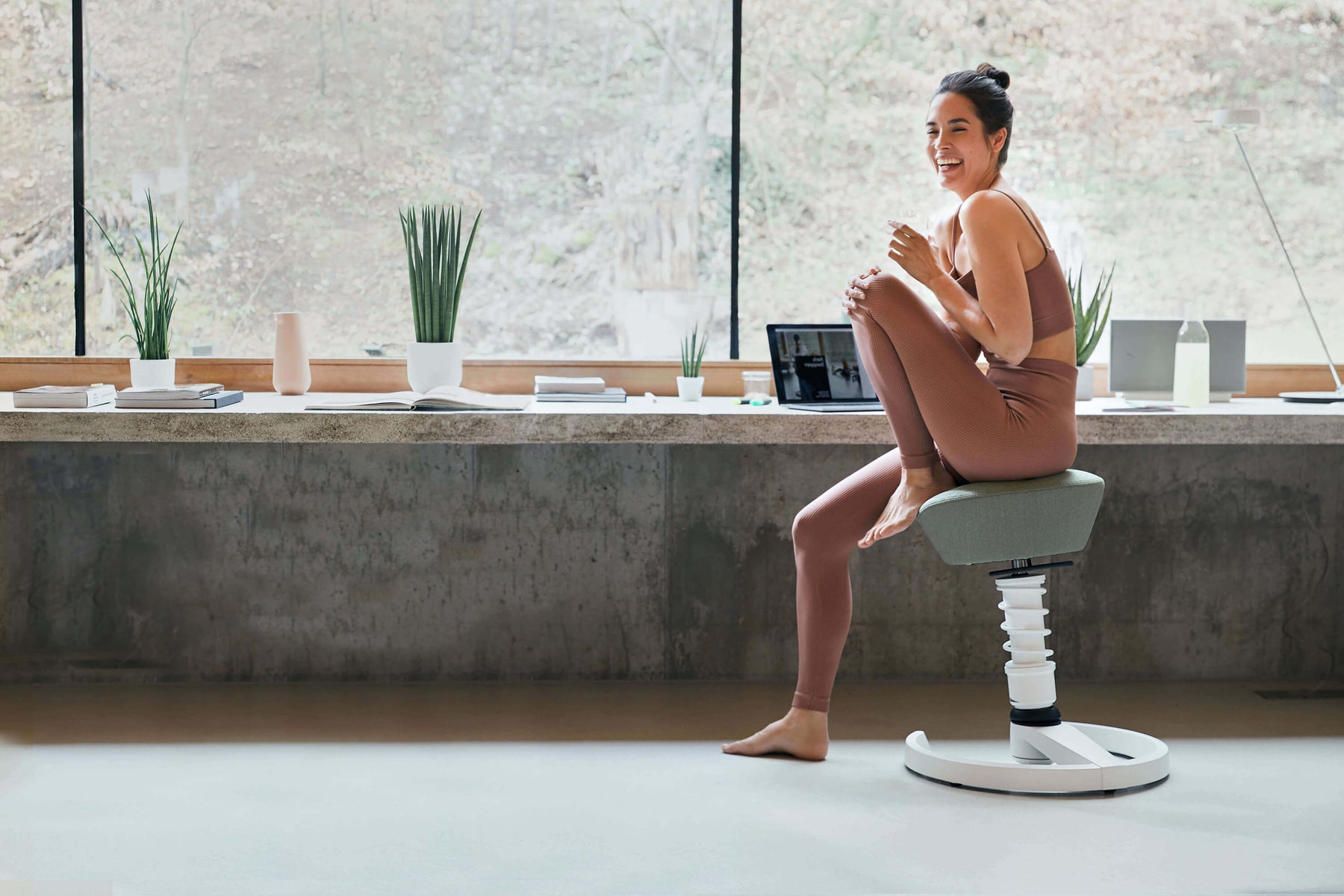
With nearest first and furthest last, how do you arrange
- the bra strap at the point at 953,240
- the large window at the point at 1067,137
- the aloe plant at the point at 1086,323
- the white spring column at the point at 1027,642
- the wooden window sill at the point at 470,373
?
the white spring column at the point at 1027,642
the bra strap at the point at 953,240
the aloe plant at the point at 1086,323
the wooden window sill at the point at 470,373
the large window at the point at 1067,137

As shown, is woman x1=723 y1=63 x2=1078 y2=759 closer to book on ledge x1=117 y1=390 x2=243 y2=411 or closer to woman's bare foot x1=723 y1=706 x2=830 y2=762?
woman's bare foot x1=723 y1=706 x2=830 y2=762

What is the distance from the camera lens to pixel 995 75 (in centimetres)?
270

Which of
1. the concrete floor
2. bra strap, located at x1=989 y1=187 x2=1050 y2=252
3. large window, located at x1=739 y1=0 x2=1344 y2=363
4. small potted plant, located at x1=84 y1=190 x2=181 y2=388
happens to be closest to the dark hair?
bra strap, located at x1=989 y1=187 x2=1050 y2=252

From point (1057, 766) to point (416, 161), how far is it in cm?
233

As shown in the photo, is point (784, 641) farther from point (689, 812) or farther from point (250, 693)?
point (250, 693)

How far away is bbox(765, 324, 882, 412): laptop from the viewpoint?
3262mm

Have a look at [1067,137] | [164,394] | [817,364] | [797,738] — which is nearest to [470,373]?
[164,394]

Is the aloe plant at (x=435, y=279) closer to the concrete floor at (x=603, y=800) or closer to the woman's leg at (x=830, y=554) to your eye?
the concrete floor at (x=603, y=800)

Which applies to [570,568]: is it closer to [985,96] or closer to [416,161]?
[416,161]

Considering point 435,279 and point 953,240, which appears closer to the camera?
point 953,240

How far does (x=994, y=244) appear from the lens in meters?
2.50

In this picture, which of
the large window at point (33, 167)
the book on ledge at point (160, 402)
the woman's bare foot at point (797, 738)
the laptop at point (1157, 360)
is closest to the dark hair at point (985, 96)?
the laptop at point (1157, 360)

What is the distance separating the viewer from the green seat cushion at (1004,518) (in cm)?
251

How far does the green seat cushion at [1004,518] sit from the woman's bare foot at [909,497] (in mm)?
30
